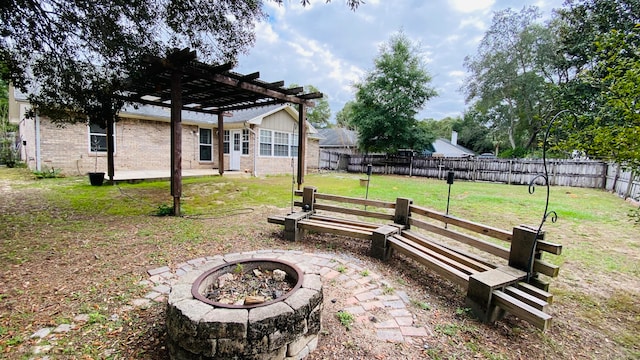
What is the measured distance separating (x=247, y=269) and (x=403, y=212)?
2428 mm

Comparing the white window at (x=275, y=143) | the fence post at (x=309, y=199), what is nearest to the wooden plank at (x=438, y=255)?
the fence post at (x=309, y=199)

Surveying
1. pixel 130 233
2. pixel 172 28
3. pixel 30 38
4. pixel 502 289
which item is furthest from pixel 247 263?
pixel 30 38

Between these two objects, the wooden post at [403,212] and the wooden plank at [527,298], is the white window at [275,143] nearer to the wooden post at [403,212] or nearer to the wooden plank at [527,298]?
the wooden post at [403,212]

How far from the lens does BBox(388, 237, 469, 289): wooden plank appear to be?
8.73ft

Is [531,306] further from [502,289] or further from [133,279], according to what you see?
[133,279]

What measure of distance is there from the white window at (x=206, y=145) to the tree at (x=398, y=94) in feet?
31.5

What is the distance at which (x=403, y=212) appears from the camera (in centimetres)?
400

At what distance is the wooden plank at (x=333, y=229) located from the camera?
386 cm

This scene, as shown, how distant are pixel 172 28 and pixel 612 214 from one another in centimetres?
1092

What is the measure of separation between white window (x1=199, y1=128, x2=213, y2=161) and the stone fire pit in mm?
13407

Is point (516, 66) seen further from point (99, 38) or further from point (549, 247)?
point (99, 38)

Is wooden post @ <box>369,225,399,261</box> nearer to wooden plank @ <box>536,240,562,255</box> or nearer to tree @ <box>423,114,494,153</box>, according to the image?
wooden plank @ <box>536,240,562,255</box>

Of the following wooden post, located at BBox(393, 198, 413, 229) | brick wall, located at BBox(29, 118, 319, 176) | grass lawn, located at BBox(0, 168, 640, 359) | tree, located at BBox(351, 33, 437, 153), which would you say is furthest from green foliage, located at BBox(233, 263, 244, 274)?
tree, located at BBox(351, 33, 437, 153)

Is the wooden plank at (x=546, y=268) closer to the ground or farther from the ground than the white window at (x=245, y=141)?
closer to the ground
